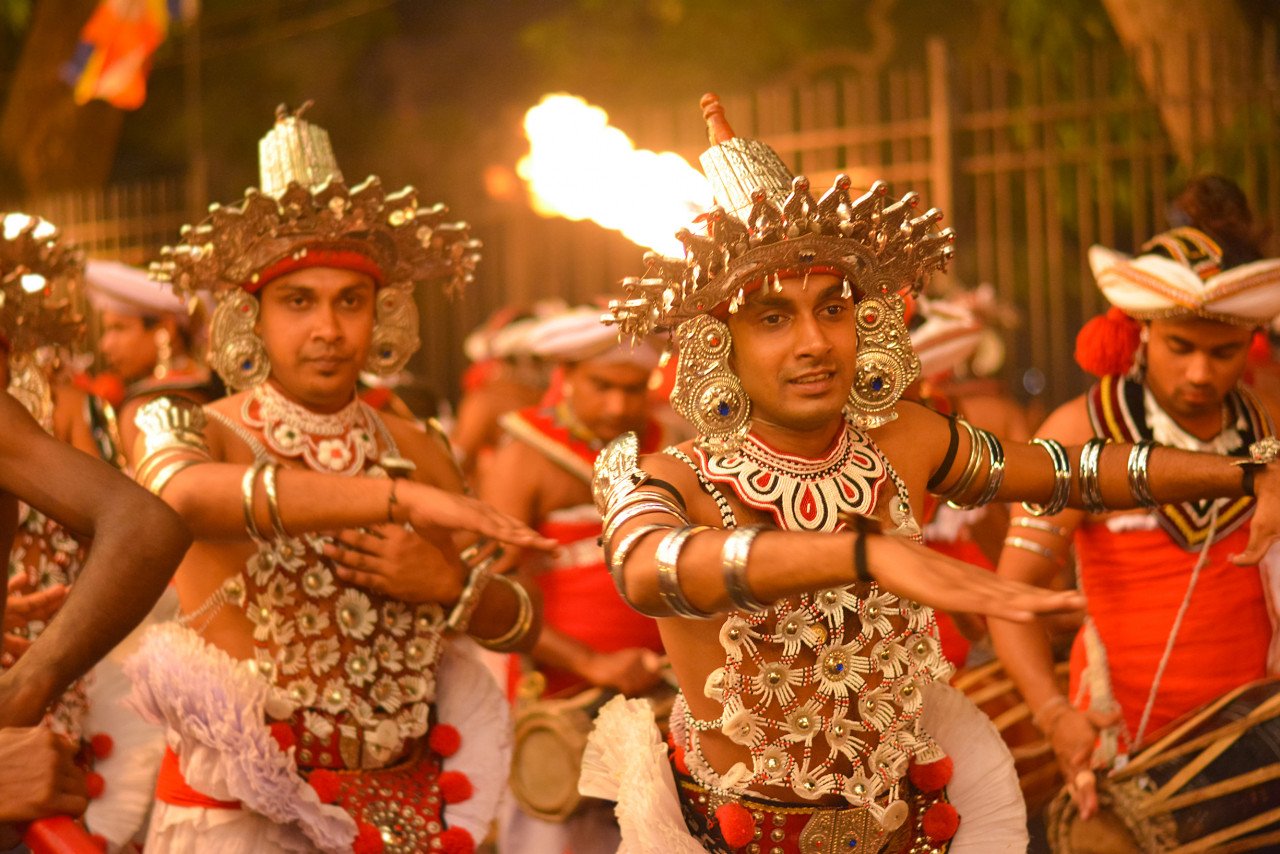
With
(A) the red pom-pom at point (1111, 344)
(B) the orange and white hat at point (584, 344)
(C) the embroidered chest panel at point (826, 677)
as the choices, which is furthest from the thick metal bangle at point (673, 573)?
(B) the orange and white hat at point (584, 344)

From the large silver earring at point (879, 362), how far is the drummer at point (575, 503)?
7.62 feet

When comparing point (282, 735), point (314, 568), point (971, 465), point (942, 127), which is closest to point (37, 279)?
point (314, 568)

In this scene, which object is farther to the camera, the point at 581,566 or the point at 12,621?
the point at 581,566

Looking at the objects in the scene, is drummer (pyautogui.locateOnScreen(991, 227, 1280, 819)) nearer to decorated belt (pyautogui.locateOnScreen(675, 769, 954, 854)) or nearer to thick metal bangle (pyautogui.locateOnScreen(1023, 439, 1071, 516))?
thick metal bangle (pyautogui.locateOnScreen(1023, 439, 1071, 516))

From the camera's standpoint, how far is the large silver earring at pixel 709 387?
3.40 m

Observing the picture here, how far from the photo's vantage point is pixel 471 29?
23.9 metres

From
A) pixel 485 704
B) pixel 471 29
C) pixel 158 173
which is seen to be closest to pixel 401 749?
pixel 485 704

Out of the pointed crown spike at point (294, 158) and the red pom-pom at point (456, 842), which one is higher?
the pointed crown spike at point (294, 158)

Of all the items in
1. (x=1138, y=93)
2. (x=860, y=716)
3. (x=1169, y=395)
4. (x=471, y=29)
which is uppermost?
(x=471, y=29)

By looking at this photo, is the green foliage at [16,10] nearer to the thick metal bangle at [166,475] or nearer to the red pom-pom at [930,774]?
the thick metal bangle at [166,475]

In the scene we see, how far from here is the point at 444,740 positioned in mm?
4414

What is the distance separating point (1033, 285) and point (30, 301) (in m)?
7.17

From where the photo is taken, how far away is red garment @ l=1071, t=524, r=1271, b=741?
4.75m

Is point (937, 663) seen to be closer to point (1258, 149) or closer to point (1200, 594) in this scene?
point (1200, 594)
